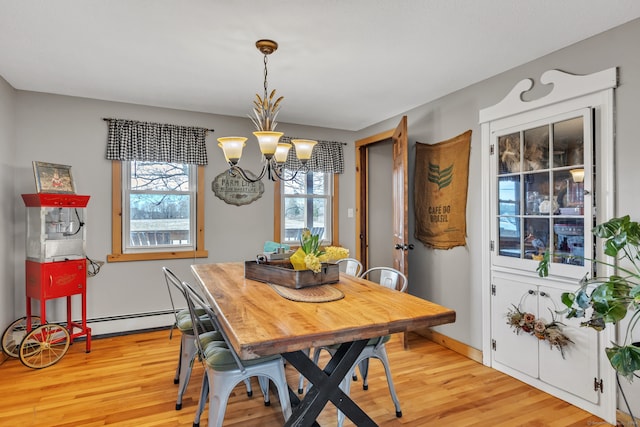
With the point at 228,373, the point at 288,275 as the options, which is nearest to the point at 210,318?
the point at 228,373

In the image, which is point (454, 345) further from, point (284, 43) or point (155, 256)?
point (155, 256)

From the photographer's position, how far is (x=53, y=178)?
3.25m

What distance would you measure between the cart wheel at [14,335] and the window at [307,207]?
8.39ft

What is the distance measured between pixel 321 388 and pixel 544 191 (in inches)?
84.7

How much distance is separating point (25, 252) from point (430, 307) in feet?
12.0

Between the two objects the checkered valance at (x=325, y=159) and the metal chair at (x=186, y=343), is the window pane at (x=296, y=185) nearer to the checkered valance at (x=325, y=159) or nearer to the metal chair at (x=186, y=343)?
the checkered valance at (x=325, y=159)

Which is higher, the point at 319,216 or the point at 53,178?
the point at 53,178

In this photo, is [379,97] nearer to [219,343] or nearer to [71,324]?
[219,343]

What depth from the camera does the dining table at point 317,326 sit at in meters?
1.45

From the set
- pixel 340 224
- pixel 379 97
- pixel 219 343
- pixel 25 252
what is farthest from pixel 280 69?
pixel 25 252

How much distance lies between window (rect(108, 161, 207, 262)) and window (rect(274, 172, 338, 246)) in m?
0.98

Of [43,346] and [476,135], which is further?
[476,135]

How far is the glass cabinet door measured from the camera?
96.2 inches

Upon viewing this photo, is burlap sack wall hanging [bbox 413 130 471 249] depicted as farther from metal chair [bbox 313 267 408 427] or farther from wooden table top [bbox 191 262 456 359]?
wooden table top [bbox 191 262 456 359]
